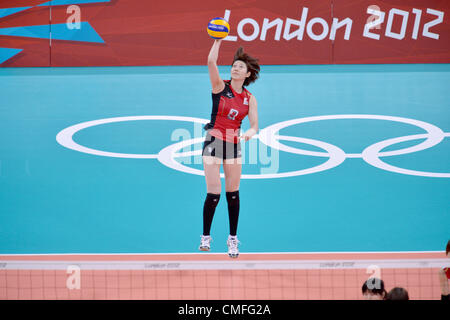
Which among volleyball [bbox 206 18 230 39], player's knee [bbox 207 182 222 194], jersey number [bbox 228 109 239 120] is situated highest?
volleyball [bbox 206 18 230 39]

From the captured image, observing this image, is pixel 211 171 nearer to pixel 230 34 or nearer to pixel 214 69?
pixel 214 69

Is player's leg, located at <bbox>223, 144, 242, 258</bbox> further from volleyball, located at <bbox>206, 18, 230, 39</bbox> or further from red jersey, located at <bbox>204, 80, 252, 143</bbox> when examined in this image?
volleyball, located at <bbox>206, 18, 230, 39</bbox>

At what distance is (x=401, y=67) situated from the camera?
10367mm

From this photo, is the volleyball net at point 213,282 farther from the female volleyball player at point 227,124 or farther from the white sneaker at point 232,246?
the female volleyball player at point 227,124

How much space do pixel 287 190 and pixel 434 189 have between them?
→ 7.52 feet

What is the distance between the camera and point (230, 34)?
Result: 400 inches

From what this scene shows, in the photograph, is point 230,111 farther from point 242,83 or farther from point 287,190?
point 287,190

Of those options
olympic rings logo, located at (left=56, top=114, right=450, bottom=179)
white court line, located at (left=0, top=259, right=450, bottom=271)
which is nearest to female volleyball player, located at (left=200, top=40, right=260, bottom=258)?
white court line, located at (left=0, top=259, right=450, bottom=271)

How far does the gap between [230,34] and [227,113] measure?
4918 millimetres

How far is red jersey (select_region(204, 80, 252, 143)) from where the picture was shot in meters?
5.62

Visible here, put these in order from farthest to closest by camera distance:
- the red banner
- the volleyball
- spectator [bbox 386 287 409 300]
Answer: the red banner → the volleyball → spectator [bbox 386 287 409 300]

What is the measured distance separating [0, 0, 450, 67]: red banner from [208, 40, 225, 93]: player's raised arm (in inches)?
188

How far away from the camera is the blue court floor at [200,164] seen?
25.3 feet

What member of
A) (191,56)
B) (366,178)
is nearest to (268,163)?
(366,178)
